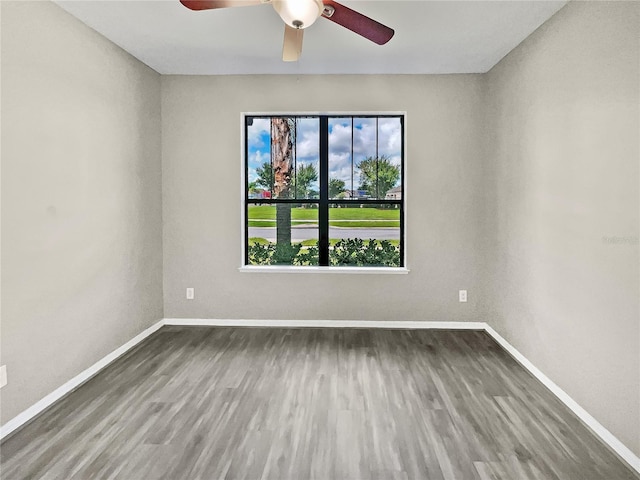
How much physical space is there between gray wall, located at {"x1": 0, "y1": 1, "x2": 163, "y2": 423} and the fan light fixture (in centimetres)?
161

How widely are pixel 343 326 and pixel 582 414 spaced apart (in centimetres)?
230

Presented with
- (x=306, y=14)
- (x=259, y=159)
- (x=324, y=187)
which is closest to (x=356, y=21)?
(x=306, y=14)

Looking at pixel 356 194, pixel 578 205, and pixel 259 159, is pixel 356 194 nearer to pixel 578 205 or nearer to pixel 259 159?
pixel 259 159

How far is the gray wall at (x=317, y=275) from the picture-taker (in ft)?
14.2

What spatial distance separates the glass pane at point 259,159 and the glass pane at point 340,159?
0.66 m

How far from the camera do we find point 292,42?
2576 mm

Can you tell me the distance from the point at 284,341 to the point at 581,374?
238cm

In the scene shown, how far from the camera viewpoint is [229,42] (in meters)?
3.49

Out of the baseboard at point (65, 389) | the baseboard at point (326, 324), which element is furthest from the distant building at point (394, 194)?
the baseboard at point (65, 389)

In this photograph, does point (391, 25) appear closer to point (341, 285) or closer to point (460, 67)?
point (460, 67)

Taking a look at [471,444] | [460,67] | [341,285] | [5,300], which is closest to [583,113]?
[460,67]

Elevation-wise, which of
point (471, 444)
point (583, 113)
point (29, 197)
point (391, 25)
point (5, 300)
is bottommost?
point (471, 444)

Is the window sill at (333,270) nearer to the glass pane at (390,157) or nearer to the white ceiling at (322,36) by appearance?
the glass pane at (390,157)

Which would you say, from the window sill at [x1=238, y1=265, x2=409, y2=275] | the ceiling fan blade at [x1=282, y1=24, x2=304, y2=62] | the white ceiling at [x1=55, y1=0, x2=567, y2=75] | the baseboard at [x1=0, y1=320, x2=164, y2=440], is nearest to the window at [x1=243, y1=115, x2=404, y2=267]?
the window sill at [x1=238, y1=265, x2=409, y2=275]
